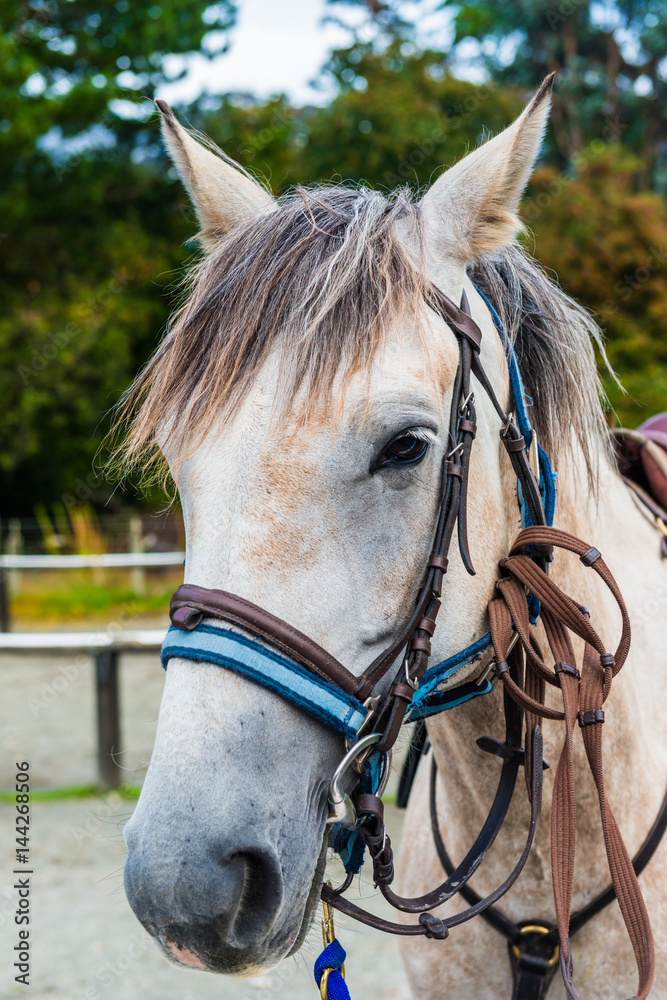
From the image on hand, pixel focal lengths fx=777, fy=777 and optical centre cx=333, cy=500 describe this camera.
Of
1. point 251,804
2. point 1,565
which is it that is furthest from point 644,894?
point 1,565

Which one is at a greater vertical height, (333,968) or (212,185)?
(212,185)

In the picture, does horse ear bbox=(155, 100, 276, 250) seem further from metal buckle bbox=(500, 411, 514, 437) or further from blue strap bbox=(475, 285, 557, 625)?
metal buckle bbox=(500, 411, 514, 437)

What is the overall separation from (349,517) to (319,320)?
35cm

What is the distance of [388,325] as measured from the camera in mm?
1376

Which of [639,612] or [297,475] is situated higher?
[297,475]

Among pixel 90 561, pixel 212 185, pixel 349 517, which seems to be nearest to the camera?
pixel 349 517

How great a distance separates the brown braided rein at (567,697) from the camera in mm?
1467

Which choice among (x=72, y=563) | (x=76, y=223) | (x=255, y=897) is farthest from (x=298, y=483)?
(x=76, y=223)

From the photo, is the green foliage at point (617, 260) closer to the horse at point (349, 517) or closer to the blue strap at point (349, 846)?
the horse at point (349, 517)

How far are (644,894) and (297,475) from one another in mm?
1208

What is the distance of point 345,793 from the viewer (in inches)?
51.9

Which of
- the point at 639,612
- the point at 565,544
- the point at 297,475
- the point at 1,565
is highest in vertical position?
the point at 297,475

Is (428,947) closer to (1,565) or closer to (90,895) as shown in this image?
(90,895)

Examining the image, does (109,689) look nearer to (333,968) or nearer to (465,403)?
(333,968)
